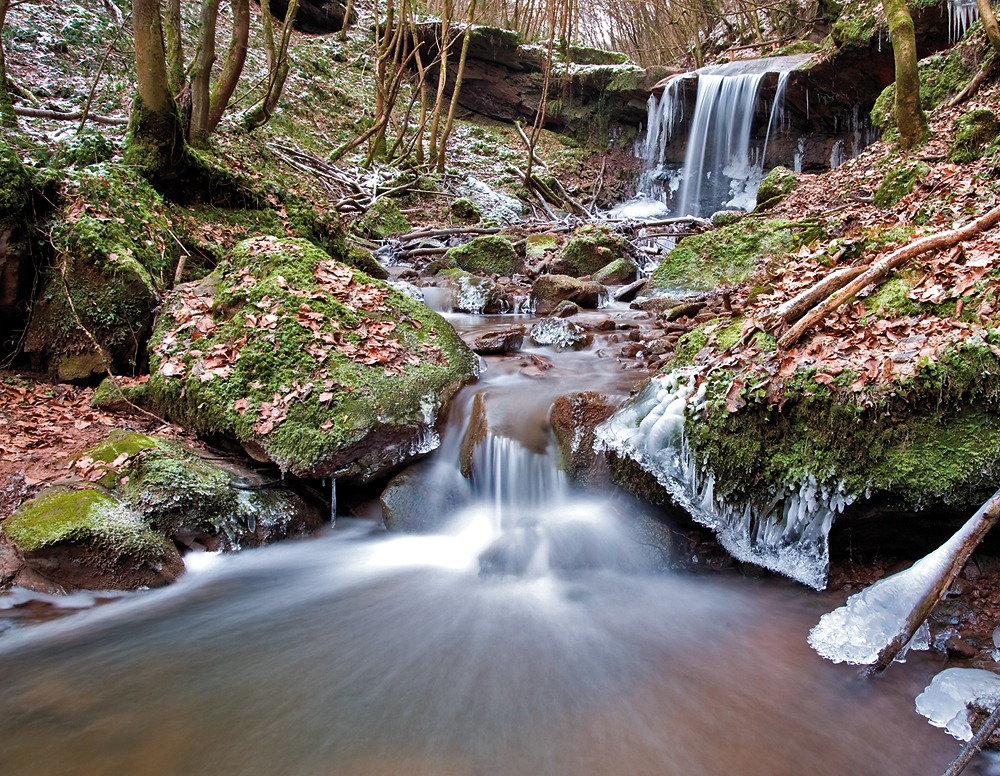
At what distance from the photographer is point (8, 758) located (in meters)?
2.48

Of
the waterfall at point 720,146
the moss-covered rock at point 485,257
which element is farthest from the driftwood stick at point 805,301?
the waterfall at point 720,146

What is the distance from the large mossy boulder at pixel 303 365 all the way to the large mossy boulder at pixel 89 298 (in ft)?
1.15

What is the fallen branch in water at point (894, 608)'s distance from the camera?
2.73 meters

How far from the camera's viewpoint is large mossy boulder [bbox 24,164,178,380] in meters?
5.44

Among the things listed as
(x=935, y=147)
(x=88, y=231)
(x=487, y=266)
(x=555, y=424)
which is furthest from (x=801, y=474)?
(x=487, y=266)

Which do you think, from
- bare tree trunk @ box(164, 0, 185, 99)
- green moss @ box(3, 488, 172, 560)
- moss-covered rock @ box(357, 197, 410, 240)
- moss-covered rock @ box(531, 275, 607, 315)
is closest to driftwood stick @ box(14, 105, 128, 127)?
bare tree trunk @ box(164, 0, 185, 99)

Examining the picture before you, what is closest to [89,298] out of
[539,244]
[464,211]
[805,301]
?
[805,301]

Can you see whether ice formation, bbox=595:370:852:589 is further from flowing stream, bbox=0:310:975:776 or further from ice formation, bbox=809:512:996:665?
ice formation, bbox=809:512:996:665

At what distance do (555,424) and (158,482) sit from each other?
2.97 m

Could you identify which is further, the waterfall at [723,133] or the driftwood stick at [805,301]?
the waterfall at [723,133]

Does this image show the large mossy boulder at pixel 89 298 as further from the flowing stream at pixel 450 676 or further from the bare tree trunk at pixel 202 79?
the flowing stream at pixel 450 676

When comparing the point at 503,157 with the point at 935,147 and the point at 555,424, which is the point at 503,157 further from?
the point at 555,424

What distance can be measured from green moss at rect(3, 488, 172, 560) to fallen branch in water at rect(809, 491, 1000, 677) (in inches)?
160

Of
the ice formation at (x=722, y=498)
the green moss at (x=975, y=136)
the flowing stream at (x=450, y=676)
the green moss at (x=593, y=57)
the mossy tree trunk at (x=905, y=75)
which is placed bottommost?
the flowing stream at (x=450, y=676)
